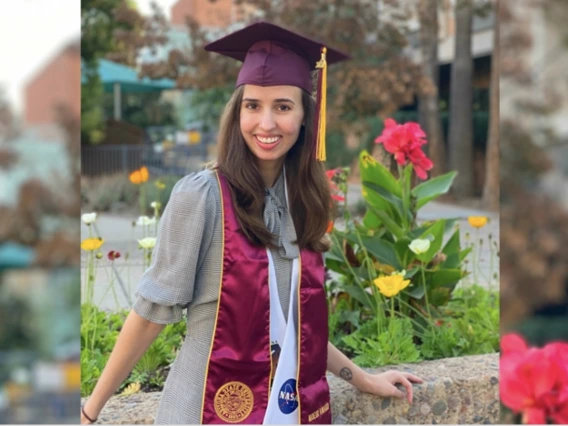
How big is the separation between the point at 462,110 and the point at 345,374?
7.86 m

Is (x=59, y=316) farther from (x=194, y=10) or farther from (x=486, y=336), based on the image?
(x=194, y=10)

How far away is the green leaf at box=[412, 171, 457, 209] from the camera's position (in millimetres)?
2510

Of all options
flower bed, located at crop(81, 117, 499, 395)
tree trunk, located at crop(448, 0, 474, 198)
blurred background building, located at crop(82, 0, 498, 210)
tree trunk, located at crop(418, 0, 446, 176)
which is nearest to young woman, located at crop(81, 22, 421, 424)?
flower bed, located at crop(81, 117, 499, 395)

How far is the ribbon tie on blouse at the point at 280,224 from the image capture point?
1.43 m

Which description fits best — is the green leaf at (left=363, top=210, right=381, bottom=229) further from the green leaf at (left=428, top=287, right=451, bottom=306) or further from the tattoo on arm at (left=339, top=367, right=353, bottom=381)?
the tattoo on arm at (left=339, top=367, right=353, bottom=381)

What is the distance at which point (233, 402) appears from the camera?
140 centimetres

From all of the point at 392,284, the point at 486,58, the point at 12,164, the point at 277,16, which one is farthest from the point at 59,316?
the point at 486,58

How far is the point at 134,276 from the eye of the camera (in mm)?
3361

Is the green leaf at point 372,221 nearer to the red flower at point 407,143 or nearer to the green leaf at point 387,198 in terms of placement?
the green leaf at point 387,198

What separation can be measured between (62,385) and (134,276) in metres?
2.01

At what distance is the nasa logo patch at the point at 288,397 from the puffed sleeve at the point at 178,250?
26cm

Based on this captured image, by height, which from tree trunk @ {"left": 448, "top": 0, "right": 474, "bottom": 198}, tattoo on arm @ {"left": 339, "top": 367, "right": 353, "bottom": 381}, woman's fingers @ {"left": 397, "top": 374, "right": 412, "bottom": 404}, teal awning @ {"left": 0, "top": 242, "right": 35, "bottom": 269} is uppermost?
tree trunk @ {"left": 448, "top": 0, "right": 474, "bottom": 198}

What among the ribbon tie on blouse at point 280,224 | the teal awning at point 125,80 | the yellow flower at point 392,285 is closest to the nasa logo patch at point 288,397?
the ribbon tie on blouse at point 280,224

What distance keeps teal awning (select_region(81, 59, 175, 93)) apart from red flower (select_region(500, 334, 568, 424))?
326 inches
